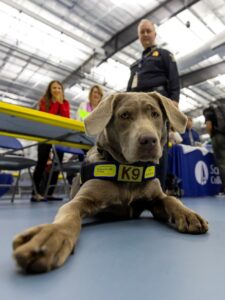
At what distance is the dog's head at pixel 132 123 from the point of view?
120cm

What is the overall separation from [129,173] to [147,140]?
0.23m

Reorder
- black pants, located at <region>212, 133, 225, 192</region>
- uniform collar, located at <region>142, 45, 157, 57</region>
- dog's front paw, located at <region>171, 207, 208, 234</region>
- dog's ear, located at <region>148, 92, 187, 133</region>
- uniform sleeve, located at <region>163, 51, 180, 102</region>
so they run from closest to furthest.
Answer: dog's front paw, located at <region>171, 207, 208, 234</region>
dog's ear, located at <region>148, 92, 187, 133</region>
uniform sleeve, located at <region>163, 51, 180, 102</region>
uniform collar, located at <region>142, 45, 157, 57</region>
black pants, located at <region>212, 133, 225, 192</region>

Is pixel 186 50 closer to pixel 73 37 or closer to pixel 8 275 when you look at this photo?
pixel 73 37

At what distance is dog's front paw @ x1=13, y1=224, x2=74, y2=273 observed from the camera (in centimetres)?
57

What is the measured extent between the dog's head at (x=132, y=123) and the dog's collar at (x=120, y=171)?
2.1 inches

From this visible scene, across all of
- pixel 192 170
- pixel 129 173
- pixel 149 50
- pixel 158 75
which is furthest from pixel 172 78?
pixel 192 170

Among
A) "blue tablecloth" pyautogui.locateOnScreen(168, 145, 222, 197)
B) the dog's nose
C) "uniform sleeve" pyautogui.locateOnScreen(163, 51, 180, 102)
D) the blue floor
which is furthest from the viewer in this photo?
"blue tablecloth" pyautogui.locateOnScreen(168, 145, 222, 197)

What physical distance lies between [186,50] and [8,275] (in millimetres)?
7258

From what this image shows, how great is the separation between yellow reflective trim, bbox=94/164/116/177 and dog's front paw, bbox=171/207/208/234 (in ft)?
1.23

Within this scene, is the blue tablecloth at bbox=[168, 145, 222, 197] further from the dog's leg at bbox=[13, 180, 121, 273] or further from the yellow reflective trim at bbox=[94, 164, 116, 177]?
the dog's leg at bbox=[13, 180, 121, 273]

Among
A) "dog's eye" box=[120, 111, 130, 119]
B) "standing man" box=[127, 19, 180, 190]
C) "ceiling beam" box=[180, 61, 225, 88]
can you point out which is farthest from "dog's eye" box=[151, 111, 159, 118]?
"ceiling beam" box=[180, 61, 225, 88]

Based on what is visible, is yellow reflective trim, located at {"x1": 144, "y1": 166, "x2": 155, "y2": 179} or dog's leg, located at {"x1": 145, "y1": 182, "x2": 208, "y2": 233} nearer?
dog's leg, located at {"x1": 145, "y1": 182, "x2": 208, "y2": 233}

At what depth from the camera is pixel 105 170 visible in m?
1.34

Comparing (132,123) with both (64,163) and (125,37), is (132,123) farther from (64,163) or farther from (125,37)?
(125,37)
